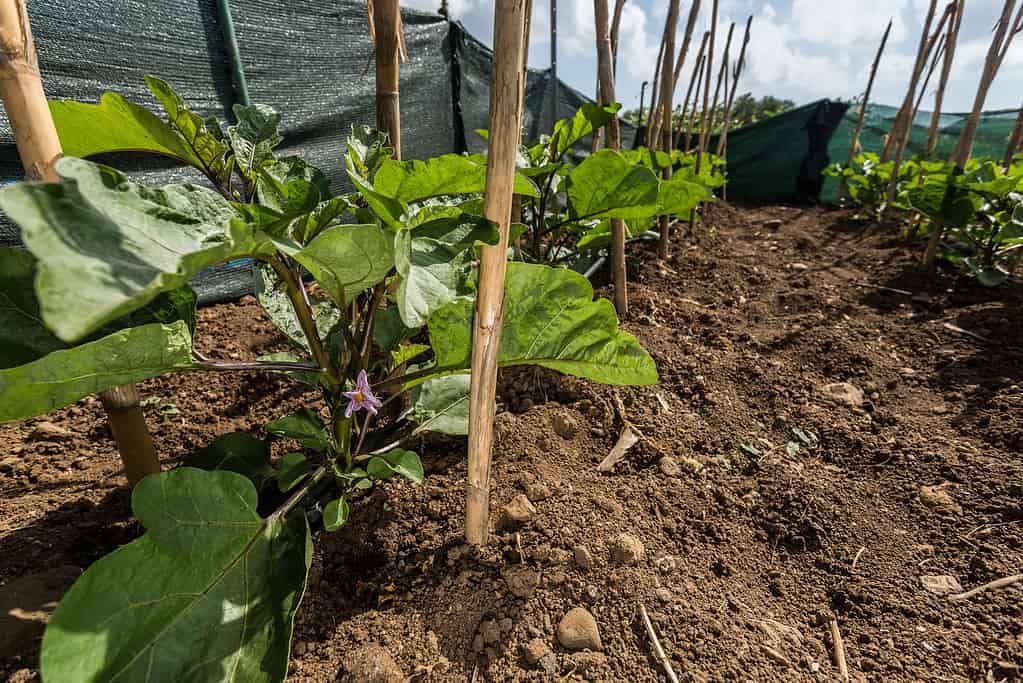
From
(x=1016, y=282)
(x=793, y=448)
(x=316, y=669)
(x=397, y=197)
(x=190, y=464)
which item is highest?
(x=397, y=197)

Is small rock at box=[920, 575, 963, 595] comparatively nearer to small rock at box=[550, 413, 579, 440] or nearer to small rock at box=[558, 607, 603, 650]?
small rock at box=[558, 607, 603, 650]

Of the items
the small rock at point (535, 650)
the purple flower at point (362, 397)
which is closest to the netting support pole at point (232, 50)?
the purple flower at point (362, 397)

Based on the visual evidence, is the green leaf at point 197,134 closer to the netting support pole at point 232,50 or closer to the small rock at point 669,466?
the small rock at point 669,466

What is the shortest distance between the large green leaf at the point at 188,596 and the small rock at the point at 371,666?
0.46ft

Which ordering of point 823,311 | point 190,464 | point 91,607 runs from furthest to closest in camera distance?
point 823,311 < point 190,464 < point 91,607

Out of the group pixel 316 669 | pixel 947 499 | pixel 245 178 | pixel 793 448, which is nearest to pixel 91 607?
pixel 316 669

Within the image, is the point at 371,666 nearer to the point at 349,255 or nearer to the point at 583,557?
the point at 583,557

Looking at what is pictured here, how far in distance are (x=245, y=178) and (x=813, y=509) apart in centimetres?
133

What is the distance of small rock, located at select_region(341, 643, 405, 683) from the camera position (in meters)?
0.78

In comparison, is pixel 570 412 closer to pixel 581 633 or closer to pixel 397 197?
pixel 581 633

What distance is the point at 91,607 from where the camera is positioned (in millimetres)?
657

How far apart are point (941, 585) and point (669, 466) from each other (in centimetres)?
54

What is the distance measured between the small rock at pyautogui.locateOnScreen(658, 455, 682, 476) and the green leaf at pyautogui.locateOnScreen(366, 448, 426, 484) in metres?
0.62

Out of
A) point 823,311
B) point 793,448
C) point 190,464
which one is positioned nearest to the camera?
point 190,464
